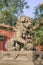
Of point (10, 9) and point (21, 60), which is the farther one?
point (10, 9)

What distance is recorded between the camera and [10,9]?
46.3ft

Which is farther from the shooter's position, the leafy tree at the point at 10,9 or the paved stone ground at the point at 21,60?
the leafy tree at the point at 10,9

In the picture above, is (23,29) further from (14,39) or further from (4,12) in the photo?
(4,12)

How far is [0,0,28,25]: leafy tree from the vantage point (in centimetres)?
1345

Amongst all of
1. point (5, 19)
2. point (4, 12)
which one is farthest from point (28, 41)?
point (4, 12)

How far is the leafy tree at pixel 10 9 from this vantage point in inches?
530

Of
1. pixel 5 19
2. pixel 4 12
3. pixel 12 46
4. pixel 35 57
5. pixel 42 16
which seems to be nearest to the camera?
pixel 42 16

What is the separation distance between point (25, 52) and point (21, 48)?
1.33 feet

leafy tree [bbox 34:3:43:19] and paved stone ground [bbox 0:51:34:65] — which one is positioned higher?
leafy tree [bbox 34:3:43:19]

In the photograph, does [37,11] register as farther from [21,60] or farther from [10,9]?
[10,9]

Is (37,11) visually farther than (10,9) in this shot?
No

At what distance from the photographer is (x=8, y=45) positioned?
9.13 m

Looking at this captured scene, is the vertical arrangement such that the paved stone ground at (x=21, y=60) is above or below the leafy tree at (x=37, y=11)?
below

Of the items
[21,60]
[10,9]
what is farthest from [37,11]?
[10,9]
